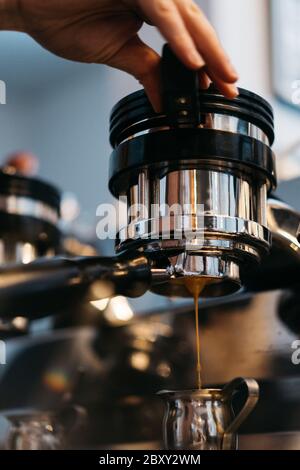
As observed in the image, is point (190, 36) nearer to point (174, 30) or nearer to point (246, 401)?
point (174, 30)

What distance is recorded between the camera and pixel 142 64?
403 millimetres

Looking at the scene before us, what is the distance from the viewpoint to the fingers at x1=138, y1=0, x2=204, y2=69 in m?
0.35

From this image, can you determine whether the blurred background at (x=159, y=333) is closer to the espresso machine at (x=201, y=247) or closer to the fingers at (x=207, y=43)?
the espresso machine at (x=201, y=247)

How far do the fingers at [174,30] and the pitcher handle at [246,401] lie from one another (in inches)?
7.9

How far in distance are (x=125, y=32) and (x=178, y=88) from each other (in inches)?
2.9

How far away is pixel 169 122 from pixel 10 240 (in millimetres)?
392

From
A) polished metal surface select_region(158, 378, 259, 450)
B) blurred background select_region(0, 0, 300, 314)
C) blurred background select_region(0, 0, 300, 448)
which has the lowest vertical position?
polished metal surface select_region(158, 378, 259, 450)

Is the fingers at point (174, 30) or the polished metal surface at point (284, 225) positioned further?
the polished metal surface at point (284, 225)

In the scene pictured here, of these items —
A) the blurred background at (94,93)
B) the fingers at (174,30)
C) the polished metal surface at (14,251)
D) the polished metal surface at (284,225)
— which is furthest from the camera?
the polished metal surface at (14,251)

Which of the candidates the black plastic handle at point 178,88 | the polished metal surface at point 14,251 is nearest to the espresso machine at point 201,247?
the black plastic handle at point 178,88

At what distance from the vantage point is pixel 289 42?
63cm

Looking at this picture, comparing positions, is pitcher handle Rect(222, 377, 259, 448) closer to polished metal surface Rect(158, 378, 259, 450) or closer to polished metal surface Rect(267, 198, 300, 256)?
polished metal surface Rect(158, 378, 259, 450)

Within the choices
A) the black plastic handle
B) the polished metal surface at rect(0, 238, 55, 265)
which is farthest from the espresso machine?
the polished metal surface at rect(0, 238, 55, 265)

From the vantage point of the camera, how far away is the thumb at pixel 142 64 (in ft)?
1.28
